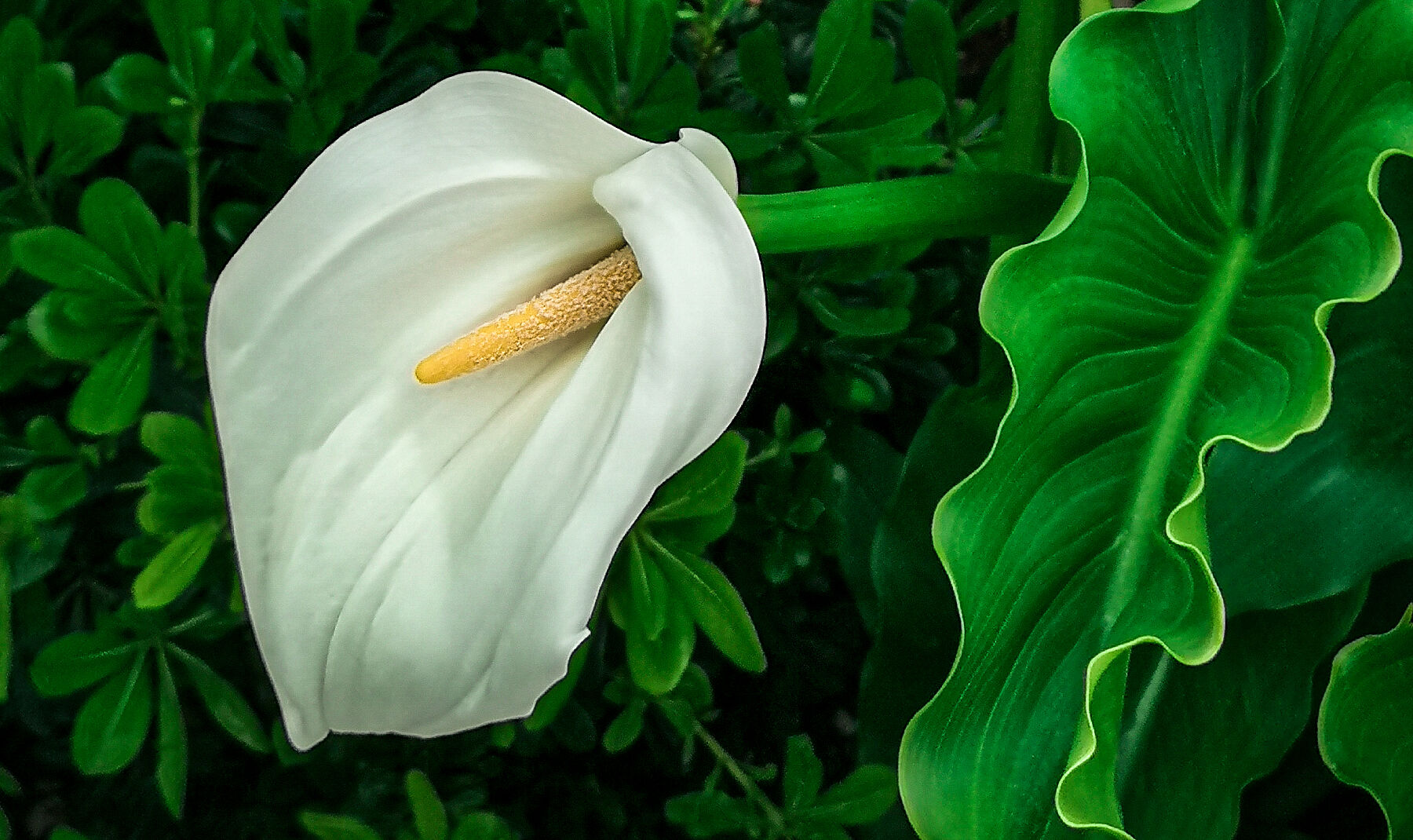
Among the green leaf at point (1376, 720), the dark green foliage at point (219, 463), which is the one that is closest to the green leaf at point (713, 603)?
the dark green foliage at point (219, 463)

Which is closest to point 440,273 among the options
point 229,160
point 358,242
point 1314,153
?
point 358,242

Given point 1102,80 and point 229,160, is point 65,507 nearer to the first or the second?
point 229,160

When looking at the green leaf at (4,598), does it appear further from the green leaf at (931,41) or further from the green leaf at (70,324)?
the green leaf at (931,41)

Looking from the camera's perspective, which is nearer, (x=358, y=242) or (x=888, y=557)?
(x=358, y=242)

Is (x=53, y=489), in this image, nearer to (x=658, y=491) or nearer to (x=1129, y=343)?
(x=658, y=491)

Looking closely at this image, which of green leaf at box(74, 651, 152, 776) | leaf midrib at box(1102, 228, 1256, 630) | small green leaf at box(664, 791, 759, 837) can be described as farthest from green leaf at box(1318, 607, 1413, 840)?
green leaf at box(74, 651, 152, 776)
